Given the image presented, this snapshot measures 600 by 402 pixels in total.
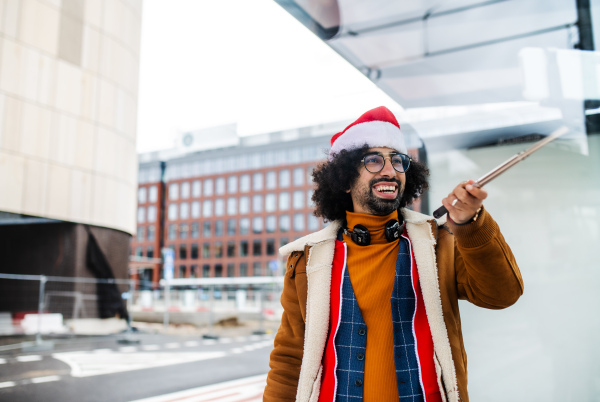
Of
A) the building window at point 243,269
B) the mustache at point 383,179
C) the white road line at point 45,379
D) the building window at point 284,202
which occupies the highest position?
the building window at point 284,202

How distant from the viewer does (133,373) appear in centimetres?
743

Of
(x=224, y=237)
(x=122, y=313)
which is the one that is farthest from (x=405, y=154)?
(x=224, y=237)

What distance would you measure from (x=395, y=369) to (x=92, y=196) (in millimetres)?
14154

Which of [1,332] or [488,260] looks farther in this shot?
[1,332]

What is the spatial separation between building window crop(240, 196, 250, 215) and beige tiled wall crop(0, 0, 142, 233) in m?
59.0

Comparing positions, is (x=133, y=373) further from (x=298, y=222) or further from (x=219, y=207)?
(x=219, y=207)

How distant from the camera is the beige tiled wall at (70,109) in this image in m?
11.7

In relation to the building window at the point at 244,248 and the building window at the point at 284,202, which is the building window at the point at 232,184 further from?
the building window at the point at 284,202

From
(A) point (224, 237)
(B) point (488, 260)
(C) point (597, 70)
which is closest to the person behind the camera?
(B) point (488, 260)

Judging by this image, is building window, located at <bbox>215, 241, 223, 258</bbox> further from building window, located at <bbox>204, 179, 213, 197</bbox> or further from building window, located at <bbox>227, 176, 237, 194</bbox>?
building window, located at <bbox>227, 176, 237, 194</bbox>

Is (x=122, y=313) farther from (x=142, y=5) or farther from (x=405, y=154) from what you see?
(x=405, y=154)

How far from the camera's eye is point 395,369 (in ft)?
5.42

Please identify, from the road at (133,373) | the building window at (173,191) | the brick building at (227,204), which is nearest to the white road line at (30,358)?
the road at (133,373)

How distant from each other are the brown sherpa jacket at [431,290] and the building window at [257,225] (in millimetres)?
72234
